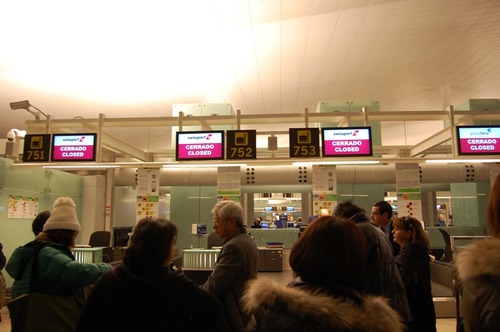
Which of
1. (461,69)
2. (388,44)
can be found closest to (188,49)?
(388,44)

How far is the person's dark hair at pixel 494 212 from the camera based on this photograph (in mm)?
1397

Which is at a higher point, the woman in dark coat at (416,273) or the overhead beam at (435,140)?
the overhead beam at (435,140)

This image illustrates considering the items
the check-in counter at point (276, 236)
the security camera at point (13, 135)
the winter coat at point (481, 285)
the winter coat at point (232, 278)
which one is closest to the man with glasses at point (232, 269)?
the winter coat at point (232, 278)

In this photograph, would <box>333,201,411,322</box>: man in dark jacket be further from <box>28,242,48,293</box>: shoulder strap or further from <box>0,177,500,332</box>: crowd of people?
<box>28,242,48,293</box>: shoulder strap

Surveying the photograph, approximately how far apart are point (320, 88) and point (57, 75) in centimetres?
485

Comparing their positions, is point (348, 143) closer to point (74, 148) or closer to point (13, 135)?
point (74, 148)

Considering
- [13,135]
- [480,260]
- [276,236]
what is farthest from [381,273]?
[13,135]

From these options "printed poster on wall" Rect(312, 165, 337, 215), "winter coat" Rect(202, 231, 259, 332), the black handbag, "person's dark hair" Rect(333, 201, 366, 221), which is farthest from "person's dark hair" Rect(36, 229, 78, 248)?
"printed poster on wall" Rect(312, 165, 337, 215)

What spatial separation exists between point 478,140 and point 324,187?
235 cm

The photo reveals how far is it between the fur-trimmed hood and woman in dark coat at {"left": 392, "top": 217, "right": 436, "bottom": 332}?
2.19 meters

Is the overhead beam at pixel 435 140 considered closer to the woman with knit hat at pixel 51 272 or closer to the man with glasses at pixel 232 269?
the man with glasses at pixel 232 269

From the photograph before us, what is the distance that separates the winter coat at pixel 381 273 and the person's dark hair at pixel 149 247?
4.75 feet

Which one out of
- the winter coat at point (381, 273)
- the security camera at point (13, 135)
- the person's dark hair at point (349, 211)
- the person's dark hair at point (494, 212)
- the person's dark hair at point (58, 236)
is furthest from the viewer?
the security camera at point (13, 135)

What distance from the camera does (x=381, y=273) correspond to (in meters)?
2.54
